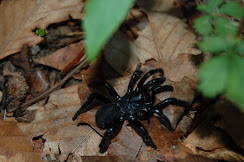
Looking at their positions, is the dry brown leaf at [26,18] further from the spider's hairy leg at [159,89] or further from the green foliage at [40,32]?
the spider's hairy leg at [159,89]

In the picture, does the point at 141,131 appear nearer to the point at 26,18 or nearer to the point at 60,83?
the point at 60,83

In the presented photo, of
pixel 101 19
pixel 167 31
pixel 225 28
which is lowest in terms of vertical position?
pixel 167 31

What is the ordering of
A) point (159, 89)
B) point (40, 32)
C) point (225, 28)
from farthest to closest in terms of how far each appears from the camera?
point (40, 32)
point (159, 89)
point (225, 28)

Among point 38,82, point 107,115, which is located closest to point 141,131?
point 107,115

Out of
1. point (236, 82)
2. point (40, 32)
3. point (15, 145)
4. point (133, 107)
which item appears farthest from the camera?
point (40, 32)

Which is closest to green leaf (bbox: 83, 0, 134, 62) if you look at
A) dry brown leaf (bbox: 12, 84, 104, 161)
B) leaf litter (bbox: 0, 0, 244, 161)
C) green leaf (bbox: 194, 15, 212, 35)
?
green leaf (bbox: 194, 15, 212, 35)

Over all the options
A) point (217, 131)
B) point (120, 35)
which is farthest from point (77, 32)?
point (217, 131)

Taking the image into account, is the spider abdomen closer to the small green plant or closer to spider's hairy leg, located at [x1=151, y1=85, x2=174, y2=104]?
spider's hairy leg, located at [x1=151, y1=85, x2=174, y2=104]

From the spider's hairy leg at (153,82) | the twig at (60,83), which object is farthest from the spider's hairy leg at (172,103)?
the twig at (60,83)
